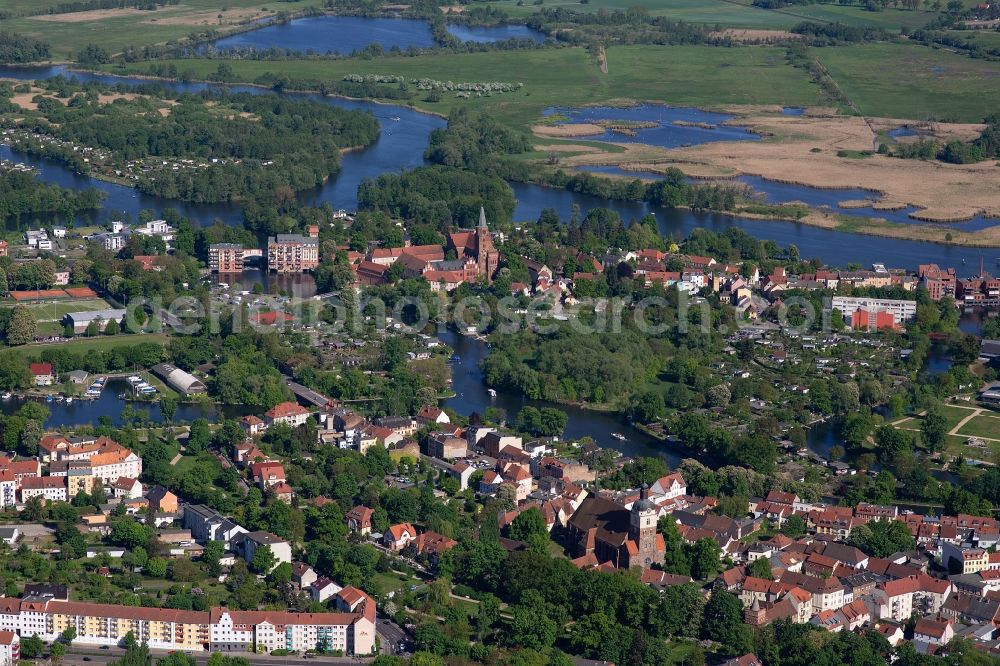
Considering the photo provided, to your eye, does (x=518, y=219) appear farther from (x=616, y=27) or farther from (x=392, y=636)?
(x=616, y=27)

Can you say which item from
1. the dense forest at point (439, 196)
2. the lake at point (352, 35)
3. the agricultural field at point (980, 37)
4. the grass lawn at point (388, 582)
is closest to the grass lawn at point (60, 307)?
the dense forest at point (439, 196)

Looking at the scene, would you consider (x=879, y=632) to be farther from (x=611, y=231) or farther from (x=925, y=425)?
(x=611, y=231)

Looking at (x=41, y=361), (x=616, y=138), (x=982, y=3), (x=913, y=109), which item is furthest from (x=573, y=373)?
(x=982, y=3)

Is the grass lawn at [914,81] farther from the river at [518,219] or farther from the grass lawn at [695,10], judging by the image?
the river at [518,219]

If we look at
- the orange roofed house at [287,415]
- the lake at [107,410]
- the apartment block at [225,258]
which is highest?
the orange roofed house at [287,415]

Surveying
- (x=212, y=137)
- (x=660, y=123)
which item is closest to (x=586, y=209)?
(x=212, y=137)

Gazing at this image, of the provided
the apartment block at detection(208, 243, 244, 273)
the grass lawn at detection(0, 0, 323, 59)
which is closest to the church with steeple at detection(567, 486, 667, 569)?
the apartment block at detection(208, 243, 244, 273)
